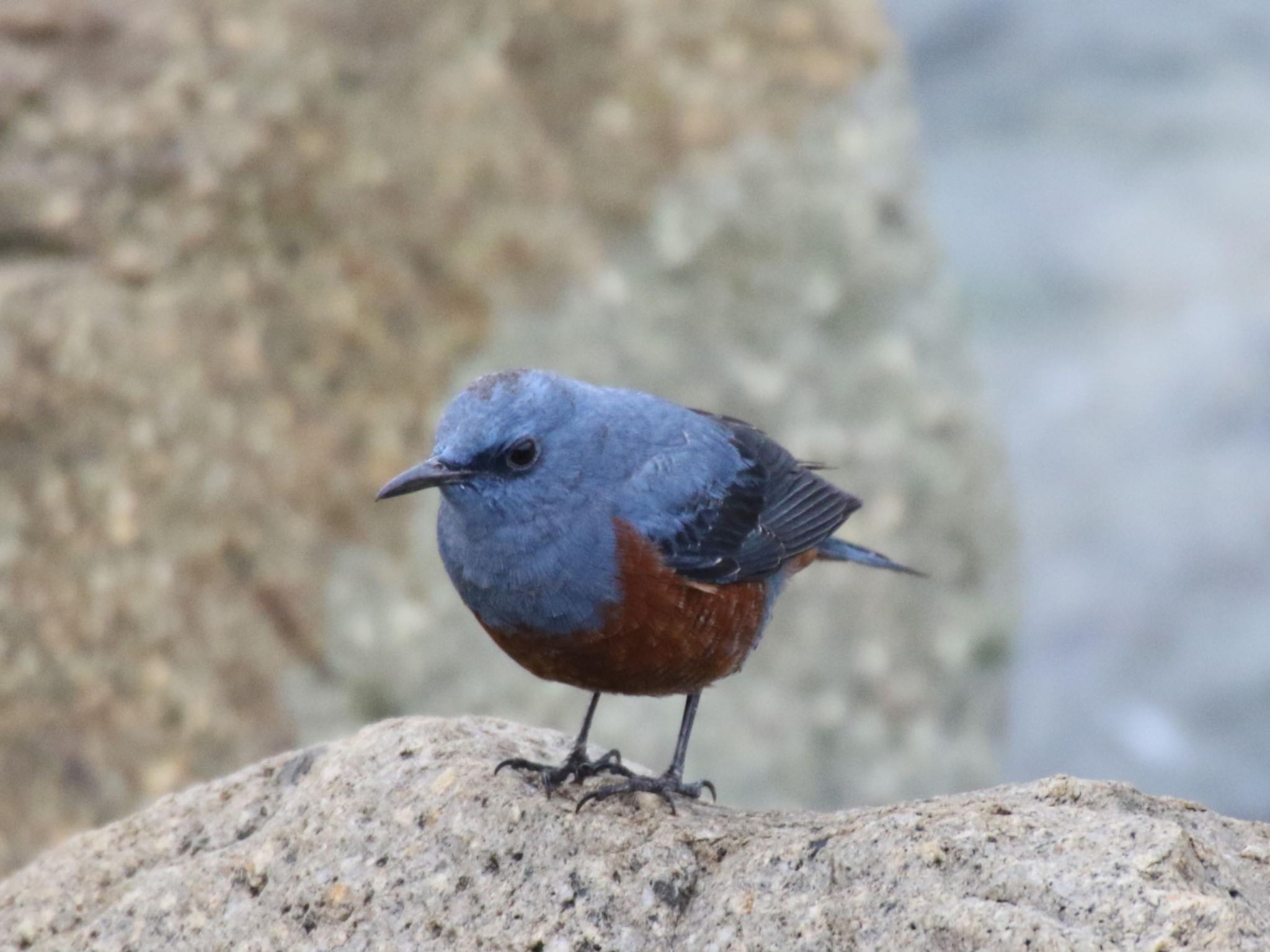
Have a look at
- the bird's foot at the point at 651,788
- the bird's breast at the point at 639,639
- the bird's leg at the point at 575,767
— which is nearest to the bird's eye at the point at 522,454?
the bird's breast at the point at 639,639

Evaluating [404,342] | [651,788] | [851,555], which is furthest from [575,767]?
[404,342]

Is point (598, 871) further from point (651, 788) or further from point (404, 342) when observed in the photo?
point (404, 342)

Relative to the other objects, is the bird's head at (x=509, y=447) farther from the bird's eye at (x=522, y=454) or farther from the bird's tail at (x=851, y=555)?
the bird's tail at (x=851, y=555)

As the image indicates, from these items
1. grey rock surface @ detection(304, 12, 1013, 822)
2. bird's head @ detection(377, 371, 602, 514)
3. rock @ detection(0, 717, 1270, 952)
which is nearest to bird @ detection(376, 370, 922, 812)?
bird's head @ detection(377, 371, 602, 514)

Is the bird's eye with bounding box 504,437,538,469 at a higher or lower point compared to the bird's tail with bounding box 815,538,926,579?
lower

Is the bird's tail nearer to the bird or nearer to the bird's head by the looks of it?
the bird

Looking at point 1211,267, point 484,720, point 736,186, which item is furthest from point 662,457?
point 1211,267

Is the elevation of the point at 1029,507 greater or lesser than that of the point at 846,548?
greater

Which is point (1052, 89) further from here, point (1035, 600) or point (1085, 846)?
point (1085, 846)
